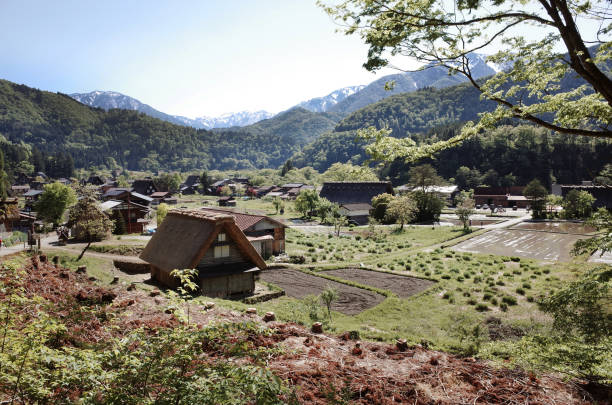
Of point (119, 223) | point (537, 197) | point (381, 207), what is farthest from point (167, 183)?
point (537, 197)

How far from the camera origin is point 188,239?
16.5 metres

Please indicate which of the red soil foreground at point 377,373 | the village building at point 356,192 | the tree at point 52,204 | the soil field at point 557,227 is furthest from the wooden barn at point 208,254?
the soil field at point 557,227

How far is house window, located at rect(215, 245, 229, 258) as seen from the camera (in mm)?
16906

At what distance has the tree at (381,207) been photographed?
59.0m

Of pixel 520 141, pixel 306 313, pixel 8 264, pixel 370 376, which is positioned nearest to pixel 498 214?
pixel 520 141

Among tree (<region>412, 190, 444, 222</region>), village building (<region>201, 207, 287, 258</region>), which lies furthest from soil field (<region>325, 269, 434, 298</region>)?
tree (<region>412, 190, 444, 222</region>)

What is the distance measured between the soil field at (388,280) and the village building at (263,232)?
783 centimetres

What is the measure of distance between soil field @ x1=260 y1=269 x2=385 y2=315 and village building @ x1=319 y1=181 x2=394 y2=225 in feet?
126

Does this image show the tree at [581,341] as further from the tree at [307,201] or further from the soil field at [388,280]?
the tree at [307,201]

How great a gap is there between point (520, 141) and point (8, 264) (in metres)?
116

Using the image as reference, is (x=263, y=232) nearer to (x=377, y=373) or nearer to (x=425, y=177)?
(x=377, y=373)

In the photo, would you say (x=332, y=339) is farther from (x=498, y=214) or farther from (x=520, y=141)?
(x=520, y=141)

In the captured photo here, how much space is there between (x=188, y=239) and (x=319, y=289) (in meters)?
9.03

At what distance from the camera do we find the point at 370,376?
6.58 m
